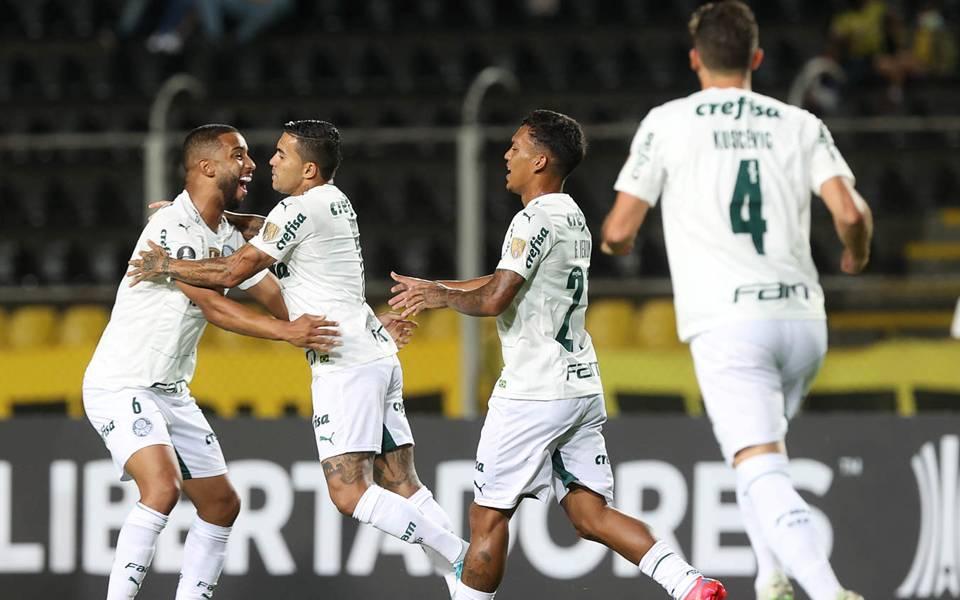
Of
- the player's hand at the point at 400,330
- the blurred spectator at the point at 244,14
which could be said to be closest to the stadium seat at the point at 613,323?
the player's hand at the point at 400,330

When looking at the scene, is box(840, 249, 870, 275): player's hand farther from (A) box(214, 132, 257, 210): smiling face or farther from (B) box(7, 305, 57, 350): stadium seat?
(B) box(7, 305, 57, 350): stadium seat

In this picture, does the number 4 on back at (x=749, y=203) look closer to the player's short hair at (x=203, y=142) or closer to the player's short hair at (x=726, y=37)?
the player's short hair at (x=726, y=37)

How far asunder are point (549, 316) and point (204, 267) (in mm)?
1392

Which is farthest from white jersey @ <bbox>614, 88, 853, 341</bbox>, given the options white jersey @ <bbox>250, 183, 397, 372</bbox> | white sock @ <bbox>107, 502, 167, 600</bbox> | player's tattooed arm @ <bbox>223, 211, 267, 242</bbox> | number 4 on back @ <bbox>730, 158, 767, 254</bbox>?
white sock @ <bbox>107, 502, 167, 600</bbox>

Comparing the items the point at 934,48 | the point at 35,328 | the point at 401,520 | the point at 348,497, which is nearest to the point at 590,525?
the point at 401,520

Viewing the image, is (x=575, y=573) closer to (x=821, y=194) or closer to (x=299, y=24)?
(x=821, y=194)

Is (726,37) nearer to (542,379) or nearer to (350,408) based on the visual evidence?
(542,379)

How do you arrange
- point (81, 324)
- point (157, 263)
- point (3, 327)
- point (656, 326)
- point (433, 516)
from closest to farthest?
point (157, 263), point (433, 516), point (656, 326), point (81, 324), point (3, 327)

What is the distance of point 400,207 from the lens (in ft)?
38.8

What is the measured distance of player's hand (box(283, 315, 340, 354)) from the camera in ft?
19.5

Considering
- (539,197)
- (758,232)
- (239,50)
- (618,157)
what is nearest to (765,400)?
(758,232)

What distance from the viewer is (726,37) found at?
17.6 ft

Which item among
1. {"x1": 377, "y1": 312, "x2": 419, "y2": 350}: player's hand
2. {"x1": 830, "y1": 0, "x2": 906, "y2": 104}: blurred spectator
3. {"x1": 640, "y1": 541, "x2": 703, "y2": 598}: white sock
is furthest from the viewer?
{"x1": 830, "y1": 0, "x2": 906, "y2": 104}: blurred spectator

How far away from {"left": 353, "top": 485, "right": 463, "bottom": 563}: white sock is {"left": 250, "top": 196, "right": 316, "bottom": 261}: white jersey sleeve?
1022 millimetres
